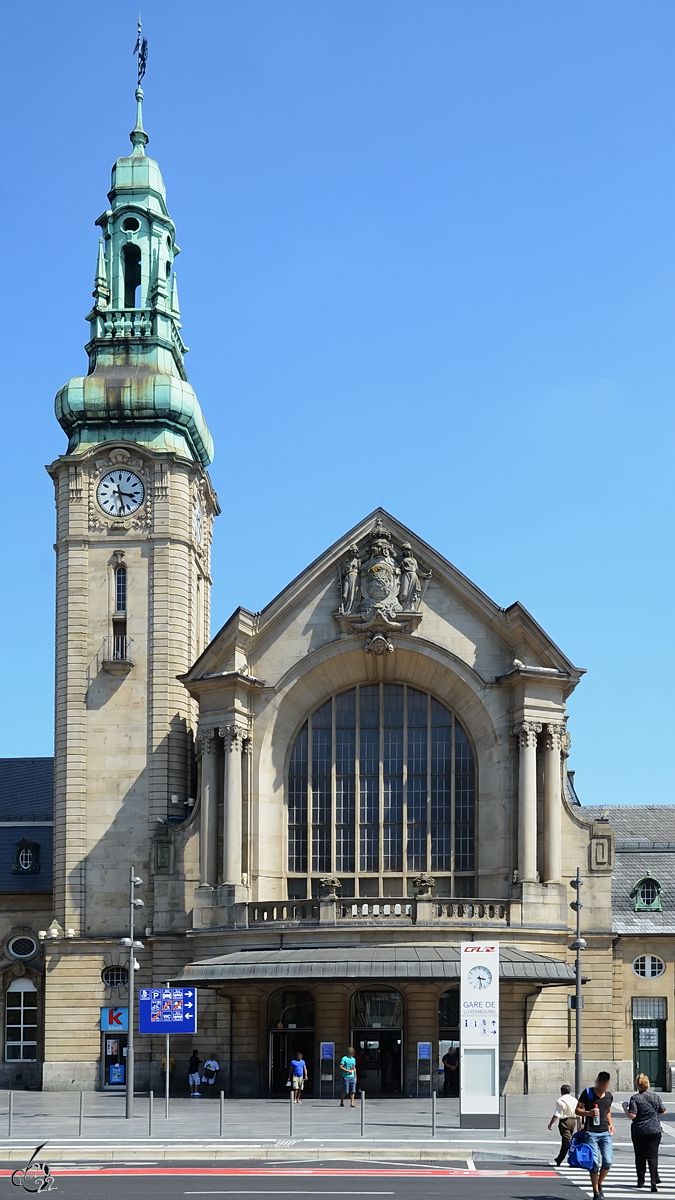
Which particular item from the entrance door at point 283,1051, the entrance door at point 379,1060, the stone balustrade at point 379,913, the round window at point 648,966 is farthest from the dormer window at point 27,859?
the round window at point 648,966

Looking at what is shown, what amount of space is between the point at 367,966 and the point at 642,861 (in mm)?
14716

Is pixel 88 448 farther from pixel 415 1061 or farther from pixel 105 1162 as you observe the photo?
pixel 105 1162

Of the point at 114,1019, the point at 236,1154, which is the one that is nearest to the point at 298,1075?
the point at 114,1019

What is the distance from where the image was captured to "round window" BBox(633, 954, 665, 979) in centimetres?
5709

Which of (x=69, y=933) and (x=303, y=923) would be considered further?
(x=69, y=933)

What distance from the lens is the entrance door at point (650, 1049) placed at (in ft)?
185

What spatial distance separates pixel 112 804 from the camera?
5888 centimetres

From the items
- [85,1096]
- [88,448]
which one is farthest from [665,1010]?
[88,448]

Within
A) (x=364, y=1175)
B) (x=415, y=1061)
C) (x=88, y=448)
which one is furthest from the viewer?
(x=88, y=448)

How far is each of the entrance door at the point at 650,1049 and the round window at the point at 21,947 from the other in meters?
21.6

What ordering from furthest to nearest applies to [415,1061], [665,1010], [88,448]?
[88,448] < [665,1010] < [415,1061]

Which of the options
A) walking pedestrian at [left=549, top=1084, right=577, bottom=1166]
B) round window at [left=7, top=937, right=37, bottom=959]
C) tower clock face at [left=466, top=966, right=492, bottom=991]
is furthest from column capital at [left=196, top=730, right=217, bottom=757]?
walking pedestrian at [left=549, top=1084, right=577, bottom=1166]

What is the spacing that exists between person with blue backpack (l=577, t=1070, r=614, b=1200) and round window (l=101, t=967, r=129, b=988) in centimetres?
3193

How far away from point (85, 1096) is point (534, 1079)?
13.9m
